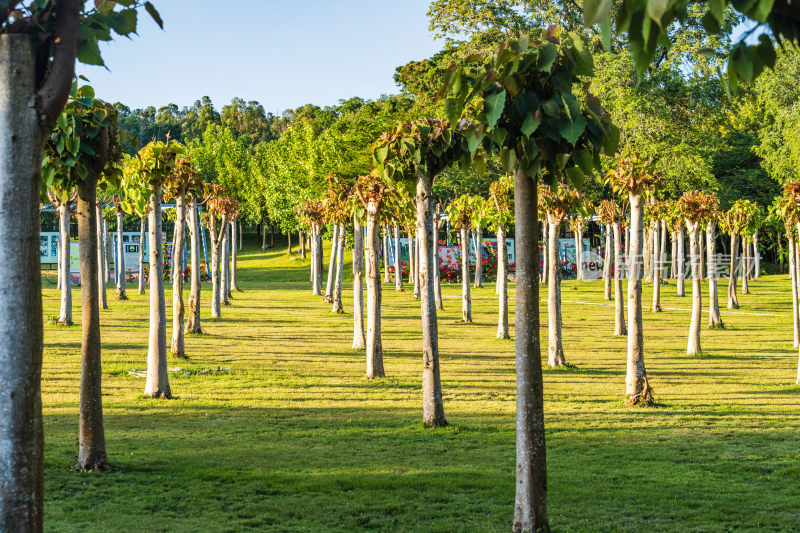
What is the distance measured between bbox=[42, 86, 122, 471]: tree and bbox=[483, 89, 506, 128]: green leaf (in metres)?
4.70

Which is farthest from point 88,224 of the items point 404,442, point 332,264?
point 332,264

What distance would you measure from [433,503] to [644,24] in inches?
227

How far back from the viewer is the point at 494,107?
5648 millimetres

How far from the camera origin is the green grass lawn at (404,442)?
7480 mm

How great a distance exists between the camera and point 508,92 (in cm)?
642

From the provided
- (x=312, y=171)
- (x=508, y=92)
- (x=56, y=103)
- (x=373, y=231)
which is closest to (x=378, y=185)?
(x=373, y=231)

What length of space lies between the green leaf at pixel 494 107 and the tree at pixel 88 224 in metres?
4.70

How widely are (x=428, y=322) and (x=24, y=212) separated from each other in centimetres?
772

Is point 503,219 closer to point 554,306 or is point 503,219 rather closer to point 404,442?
point 554,306

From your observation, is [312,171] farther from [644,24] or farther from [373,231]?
[644,24]

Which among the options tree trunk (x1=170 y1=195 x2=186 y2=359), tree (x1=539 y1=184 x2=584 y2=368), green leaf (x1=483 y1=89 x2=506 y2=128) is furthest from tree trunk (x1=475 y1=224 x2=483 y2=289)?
green leaf (x1=483 y1=89 x2=506 y2=128)

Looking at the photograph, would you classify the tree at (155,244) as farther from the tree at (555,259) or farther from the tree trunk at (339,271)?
the tree trunk at (339,271)

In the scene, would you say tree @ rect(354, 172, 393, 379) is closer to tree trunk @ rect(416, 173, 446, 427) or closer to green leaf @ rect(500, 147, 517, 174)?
tree trunk @ rect(416, 173, 446, 427)

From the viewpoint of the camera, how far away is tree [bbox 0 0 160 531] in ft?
14.8
